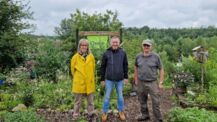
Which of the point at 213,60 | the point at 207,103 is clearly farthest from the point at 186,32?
the point at 207,103

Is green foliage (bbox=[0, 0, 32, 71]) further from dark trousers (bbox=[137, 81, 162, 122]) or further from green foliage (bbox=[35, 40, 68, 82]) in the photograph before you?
dark trousers (bbox=[137, 81, 162, 122])

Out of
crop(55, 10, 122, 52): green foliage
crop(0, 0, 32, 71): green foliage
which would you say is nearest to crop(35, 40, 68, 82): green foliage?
crop(0, 0, 32, 71): green foliage

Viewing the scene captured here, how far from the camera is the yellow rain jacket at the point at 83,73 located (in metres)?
8.09

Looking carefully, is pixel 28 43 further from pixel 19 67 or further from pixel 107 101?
pixel 107 101

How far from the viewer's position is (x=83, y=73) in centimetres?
809

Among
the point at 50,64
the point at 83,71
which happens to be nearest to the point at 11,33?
the point at 50,64

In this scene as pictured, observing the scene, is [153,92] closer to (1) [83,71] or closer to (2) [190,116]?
(2) [190,116]

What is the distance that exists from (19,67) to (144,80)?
6613 mm

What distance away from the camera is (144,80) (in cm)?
796

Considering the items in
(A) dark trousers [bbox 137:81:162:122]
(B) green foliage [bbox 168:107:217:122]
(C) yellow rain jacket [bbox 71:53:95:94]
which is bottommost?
(B) green foliage [bbox 168:107:217:122]

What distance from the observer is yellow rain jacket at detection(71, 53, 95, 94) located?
26.5 ft

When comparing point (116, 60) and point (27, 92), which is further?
point (27, 92)

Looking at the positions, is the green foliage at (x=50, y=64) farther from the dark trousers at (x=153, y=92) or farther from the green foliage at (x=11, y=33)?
the dark trousers at (x=153, y=92)

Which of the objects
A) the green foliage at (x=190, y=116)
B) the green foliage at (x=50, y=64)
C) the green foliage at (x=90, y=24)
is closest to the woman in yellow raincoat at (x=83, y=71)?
the green foliage at (x=190, y=116)
